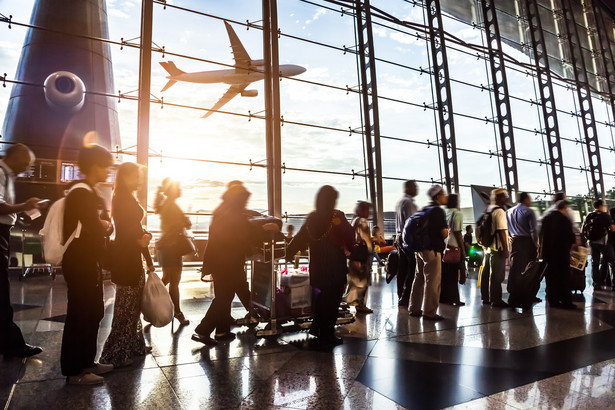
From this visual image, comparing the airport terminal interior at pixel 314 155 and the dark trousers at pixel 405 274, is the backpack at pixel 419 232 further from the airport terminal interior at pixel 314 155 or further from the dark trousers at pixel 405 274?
the dark trousers at pixel 405 274

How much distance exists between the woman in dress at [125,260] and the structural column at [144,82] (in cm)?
419

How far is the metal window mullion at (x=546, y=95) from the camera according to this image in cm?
1179

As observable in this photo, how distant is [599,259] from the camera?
5.73 m

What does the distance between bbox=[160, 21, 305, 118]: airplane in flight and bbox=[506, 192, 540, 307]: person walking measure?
191 inches

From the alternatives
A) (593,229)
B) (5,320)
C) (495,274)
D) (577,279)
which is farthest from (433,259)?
(593,229)

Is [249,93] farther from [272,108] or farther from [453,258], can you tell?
[453,258]

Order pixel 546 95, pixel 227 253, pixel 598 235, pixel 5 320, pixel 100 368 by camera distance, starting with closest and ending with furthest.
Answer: pixel 100 368 → pixel 5 320 → pixel 227 253 → pixel 598 235 → pixel 546 95

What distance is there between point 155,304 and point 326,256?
3.85 ft

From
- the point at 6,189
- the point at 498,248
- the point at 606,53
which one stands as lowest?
the point at 498,248

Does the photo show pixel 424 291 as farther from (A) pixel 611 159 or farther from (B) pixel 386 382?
(A) pixel 611 159

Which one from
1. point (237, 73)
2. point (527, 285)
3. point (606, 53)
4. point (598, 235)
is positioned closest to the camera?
point (527, 285)

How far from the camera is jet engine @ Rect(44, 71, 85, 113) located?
6016 mm

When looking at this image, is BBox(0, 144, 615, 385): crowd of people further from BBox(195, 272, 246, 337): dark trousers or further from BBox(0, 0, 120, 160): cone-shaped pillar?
BBox(0, 0, 120, 160): cone-shaped pillar

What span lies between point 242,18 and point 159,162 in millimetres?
3341
